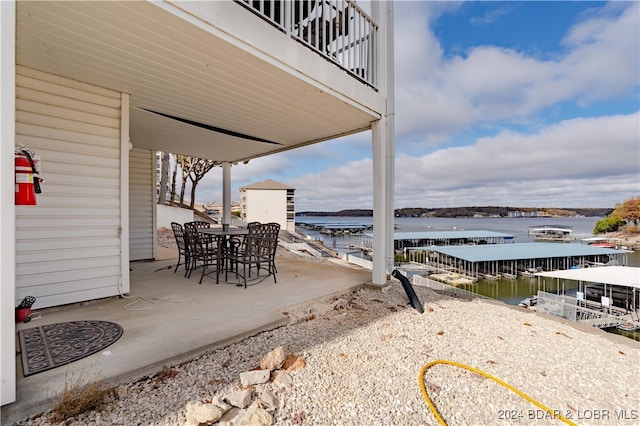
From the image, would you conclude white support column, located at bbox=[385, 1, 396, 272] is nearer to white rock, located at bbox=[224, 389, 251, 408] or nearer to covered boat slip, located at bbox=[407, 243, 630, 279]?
white rock, located at bbox=[224, 389, 251, 408]

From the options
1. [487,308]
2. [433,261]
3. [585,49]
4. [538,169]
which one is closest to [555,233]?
[538,169]

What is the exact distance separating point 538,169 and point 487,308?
163ft

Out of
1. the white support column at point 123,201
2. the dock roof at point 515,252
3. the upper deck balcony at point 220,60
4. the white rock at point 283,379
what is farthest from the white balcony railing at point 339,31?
the dock roof at point 515,252

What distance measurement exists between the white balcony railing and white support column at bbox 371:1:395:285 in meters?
0.18

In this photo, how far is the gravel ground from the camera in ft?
5.55

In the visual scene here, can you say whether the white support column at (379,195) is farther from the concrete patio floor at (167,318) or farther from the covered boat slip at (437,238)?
the covered boat slip at (437,238)

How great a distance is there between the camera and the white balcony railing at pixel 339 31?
331 cm

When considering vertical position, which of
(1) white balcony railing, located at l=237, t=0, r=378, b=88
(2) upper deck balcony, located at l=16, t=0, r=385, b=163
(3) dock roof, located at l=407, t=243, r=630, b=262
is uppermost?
(1) white balcony railing, located at l=237, t=0, r=378, b=88

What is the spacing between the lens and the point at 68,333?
8.09ft

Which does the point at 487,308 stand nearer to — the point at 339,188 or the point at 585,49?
the point at 585,49

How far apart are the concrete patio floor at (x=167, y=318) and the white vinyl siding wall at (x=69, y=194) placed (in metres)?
0.31

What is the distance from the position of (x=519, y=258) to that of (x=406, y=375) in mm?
21405

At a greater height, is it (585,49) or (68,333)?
(585,49)

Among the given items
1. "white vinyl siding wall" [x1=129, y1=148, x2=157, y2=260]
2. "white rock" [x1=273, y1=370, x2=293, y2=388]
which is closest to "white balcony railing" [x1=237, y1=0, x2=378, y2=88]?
"white rock" [x1=273, y1=370, x2=293, y2=388]
